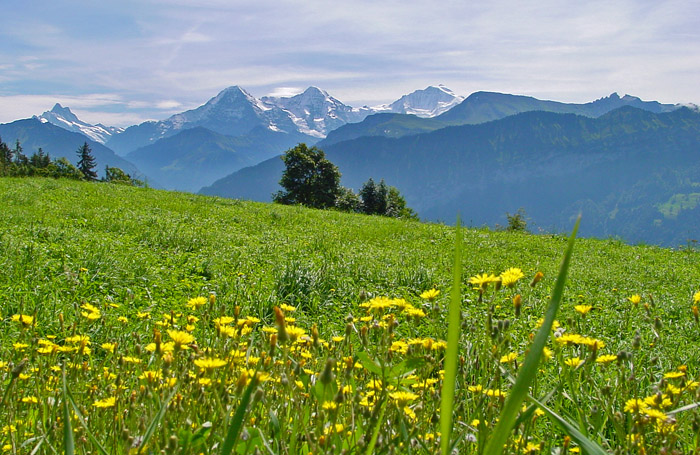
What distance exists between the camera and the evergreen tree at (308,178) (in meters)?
45.6

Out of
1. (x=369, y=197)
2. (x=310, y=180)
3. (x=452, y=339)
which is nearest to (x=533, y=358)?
(x=452, y=339)

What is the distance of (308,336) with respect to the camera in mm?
2152

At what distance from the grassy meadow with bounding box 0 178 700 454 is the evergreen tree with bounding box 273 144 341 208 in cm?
3327

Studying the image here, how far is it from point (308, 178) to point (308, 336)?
1755 inches

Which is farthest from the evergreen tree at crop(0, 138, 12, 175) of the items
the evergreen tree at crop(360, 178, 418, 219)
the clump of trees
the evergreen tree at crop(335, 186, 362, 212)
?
the evergreen tree at crop(360, 178, 418, 219)

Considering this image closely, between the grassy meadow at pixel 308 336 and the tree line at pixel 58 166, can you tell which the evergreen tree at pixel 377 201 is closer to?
the tree line at pixel 58 166

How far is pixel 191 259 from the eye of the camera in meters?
6.23

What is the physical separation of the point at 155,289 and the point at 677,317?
18.6 ft

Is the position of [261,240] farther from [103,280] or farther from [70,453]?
[70,453]

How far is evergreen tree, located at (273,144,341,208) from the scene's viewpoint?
45594 mm

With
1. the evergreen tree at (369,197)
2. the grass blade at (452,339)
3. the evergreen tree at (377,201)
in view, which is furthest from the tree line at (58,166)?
the grass blade at (452,339)

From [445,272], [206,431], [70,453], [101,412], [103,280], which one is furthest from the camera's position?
[445,272]

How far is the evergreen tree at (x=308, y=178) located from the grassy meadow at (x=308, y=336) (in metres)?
33.3

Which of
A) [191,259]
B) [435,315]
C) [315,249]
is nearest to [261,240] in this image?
[315,249]
